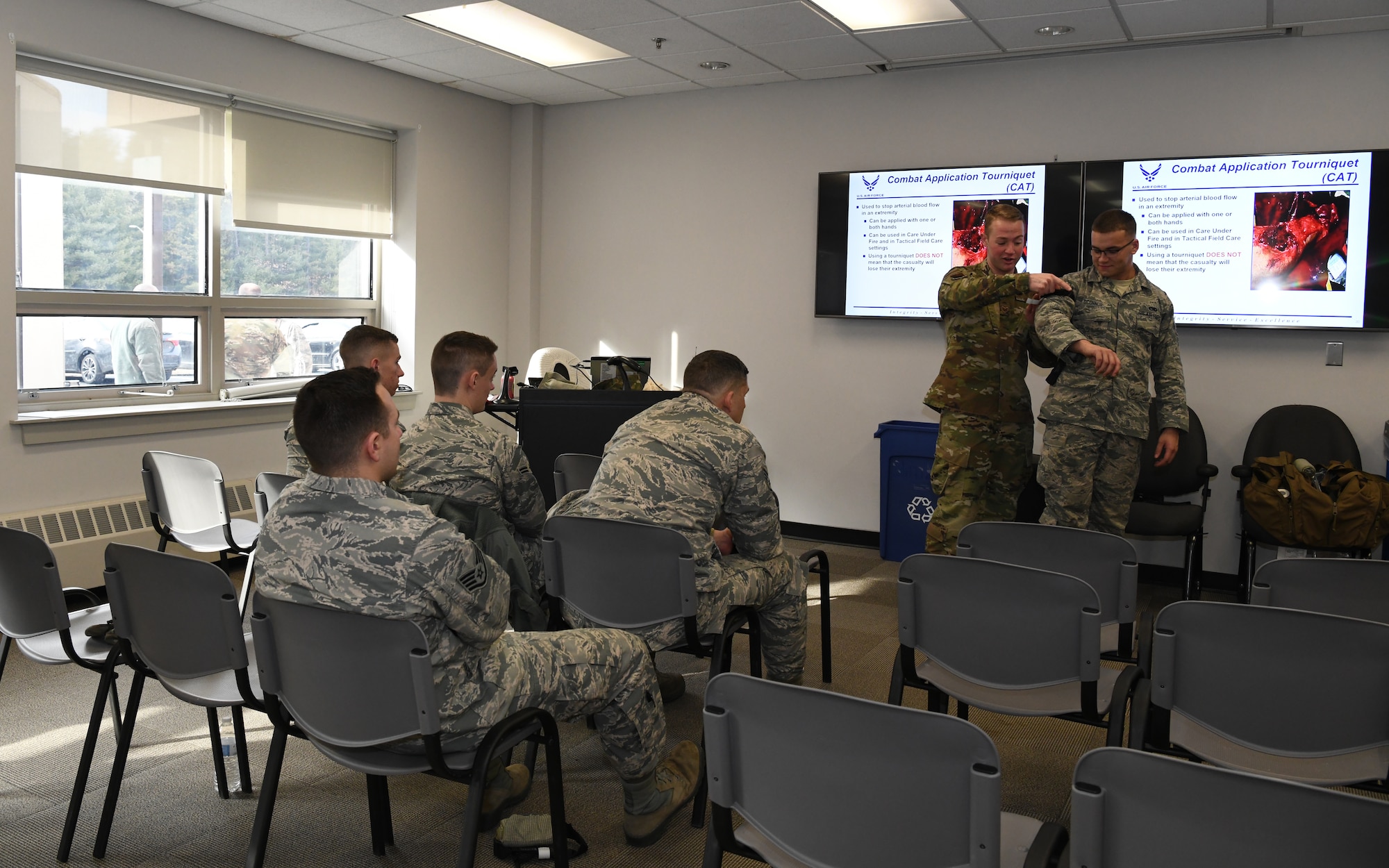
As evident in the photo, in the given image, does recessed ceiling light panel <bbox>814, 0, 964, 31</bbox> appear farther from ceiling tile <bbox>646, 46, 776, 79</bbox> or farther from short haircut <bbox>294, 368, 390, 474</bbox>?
short haircut <bbox>294, 368, 390, 474</bbox>

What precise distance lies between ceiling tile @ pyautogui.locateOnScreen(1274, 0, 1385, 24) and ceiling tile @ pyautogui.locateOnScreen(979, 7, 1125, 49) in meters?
0.69

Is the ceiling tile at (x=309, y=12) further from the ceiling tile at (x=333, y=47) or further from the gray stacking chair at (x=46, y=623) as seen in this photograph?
the gray stacking chair at (x=46, y=623)

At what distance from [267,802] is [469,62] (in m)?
4.89

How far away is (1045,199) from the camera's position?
5578 millimetres

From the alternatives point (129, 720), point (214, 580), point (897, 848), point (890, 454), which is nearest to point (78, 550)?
point (129, 720)

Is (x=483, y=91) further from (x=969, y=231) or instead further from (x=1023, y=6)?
(x=1023, y=6)

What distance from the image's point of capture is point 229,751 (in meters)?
3.17

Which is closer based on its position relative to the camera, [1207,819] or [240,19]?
[1207,819]

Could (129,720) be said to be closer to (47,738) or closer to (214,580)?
(214,580)

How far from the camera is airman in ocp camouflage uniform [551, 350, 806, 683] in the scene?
9.36ft

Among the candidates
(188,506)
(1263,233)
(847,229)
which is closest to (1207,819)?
(188,506)

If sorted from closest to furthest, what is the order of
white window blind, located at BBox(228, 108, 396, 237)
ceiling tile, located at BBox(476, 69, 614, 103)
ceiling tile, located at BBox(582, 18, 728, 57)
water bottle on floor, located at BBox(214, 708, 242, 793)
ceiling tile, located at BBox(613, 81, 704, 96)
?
water bottle on floor, located at BBox(214, 708, 242, 793), ceiling tile, located at BBox(582, 18, 728, 57), white window blind, located at BBox(228, 108, 396, 237), ceiling tile, located at BBox(476, 69, 614, 103), ceiling tile, located at BBox(613, 81, 704, 96)

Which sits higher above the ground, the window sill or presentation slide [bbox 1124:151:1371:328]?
presentation slide [bbox 1124:151:1371:328]

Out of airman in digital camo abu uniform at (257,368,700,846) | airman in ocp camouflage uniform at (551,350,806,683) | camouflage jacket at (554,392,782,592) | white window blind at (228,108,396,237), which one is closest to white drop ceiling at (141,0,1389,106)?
white window blind at (228,108,396,237)
